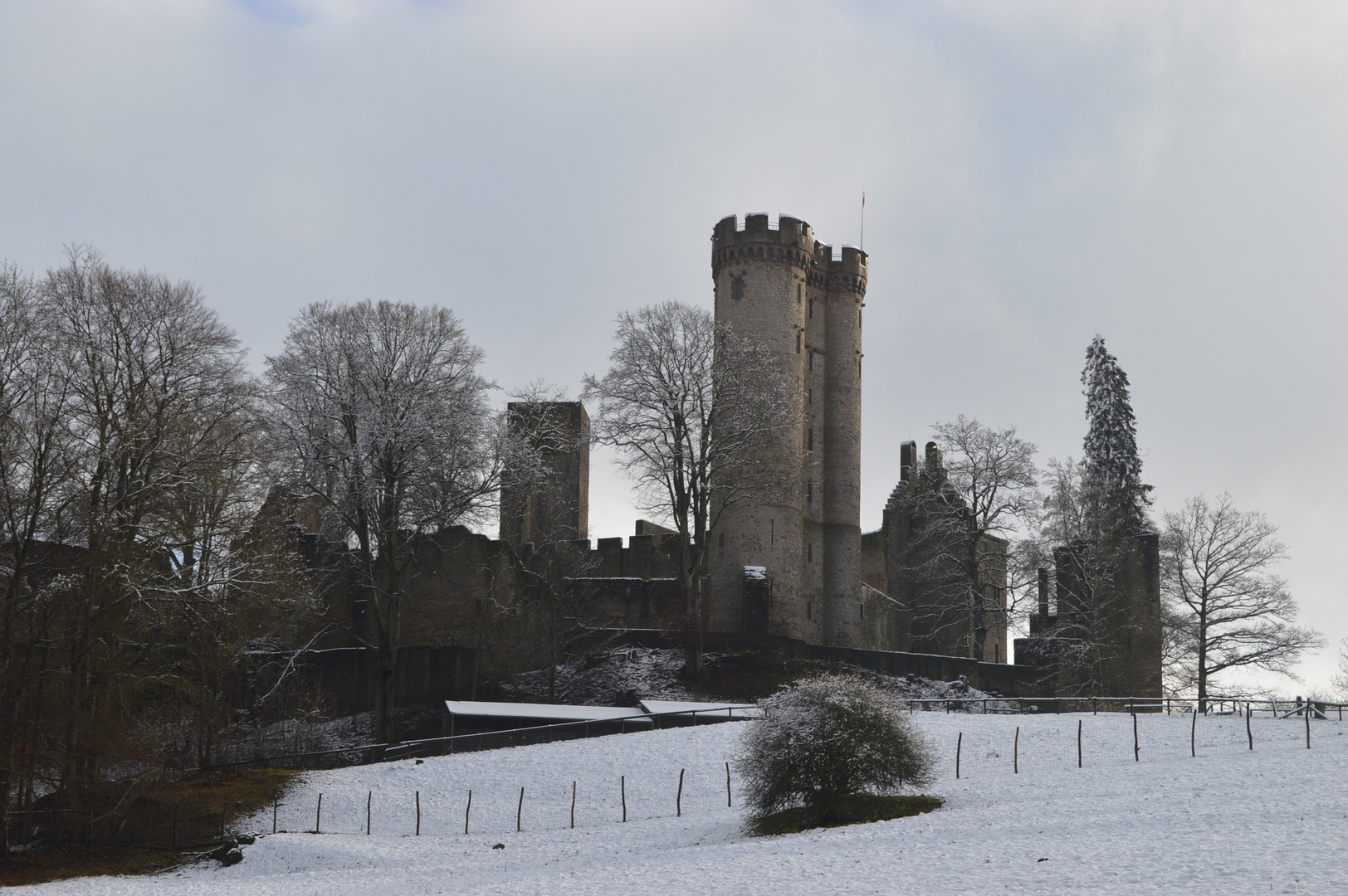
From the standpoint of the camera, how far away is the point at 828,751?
23875 mm

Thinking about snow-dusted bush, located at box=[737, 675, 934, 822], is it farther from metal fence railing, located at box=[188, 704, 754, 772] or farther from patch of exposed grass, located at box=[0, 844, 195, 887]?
patch of exposed grass, located at box=[0, 844, 195, 887]

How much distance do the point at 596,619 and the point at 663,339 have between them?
9721mm

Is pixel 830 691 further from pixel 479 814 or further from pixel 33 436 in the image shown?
pixel 33 436

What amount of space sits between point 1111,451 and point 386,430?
24882 mm

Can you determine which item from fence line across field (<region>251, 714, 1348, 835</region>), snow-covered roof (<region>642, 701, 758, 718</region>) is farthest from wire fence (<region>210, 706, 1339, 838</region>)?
snow-covered roof (<region>642, 701, 758, 718</region>)

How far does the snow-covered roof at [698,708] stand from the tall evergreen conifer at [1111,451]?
47.3 ft

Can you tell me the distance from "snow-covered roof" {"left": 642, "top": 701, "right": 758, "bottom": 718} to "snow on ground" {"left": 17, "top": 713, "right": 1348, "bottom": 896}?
1.83 m

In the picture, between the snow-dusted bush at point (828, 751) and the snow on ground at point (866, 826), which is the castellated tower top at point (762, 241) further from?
the snow-dusted bush at point (828, 751)

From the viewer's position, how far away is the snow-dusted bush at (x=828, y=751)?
23.9 metres

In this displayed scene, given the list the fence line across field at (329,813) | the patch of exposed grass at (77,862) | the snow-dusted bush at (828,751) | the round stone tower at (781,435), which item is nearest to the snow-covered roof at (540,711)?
the fence line across field at (329,813)

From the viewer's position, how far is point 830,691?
24453 millimetres

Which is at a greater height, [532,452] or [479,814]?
[532,452]

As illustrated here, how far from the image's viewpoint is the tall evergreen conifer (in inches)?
1795

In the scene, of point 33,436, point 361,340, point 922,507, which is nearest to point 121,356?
point 33,436
